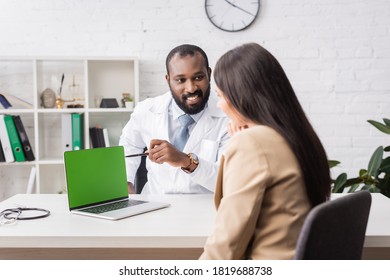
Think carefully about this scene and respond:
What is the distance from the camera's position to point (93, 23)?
11.7 ft

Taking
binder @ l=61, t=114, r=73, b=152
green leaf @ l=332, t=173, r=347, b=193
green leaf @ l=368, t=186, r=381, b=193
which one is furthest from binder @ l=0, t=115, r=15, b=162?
green leaf @ l=368, t=186, r=381, b=193

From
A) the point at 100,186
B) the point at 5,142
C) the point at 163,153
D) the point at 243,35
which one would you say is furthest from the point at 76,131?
the point at 100,186

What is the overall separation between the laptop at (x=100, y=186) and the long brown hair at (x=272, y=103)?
24.6 inches

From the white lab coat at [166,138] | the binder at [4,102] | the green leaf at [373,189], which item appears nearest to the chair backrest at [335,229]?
the white lab coat at [166,138]

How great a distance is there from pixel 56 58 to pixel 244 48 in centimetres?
232

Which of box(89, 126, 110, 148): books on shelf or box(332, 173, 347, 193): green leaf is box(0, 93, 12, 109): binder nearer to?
box(89, 126, 110, 148): books on shelf

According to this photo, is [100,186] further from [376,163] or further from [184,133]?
[376,163]

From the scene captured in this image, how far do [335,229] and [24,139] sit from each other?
2.80 m

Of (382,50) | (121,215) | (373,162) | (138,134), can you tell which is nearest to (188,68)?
(138,134)

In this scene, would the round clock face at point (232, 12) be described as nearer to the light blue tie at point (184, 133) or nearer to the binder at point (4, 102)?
the light blue tie at point (184, 133)

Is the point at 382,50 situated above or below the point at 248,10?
below

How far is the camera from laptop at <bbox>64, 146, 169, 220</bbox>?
5.51 feet

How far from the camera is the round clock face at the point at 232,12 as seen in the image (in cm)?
354
